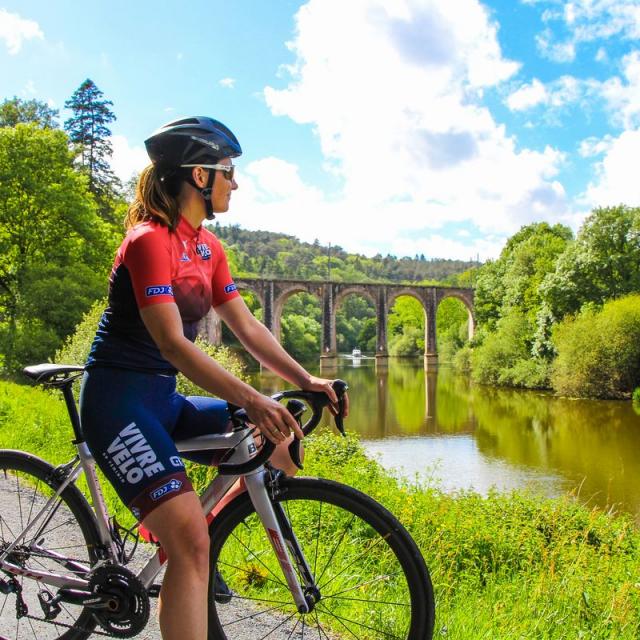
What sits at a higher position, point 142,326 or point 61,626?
point 142,326

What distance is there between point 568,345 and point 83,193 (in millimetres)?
24404

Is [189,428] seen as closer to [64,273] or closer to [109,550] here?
[109,550]

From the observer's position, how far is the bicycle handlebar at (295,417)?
1981 millimetres

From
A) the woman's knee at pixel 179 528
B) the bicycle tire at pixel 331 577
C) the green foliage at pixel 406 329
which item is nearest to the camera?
the woman's knee at pixel 179 528

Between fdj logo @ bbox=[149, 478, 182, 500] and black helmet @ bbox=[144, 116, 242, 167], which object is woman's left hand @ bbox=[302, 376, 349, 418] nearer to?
fdj logo @ bbox=[149, 478, 182, 500]

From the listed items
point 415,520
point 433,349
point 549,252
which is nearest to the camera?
point 415,520

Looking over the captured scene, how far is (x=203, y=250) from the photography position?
2201 millimetres

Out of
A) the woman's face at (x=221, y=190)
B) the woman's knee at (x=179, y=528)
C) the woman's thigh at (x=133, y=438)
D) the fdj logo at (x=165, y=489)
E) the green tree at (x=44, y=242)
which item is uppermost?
the green tree at (x=44, y=242)

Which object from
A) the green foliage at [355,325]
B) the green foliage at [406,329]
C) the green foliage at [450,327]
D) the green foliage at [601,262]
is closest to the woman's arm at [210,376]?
the green foliage at [601,262]

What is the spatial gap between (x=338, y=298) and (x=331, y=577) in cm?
6446

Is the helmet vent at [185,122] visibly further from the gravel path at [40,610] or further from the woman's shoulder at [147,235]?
the gravel path at [40,610]

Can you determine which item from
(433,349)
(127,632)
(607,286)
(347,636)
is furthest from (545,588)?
(433,349)

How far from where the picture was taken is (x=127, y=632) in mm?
2215

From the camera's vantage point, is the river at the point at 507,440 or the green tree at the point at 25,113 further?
the green tree at the point at 25,113
